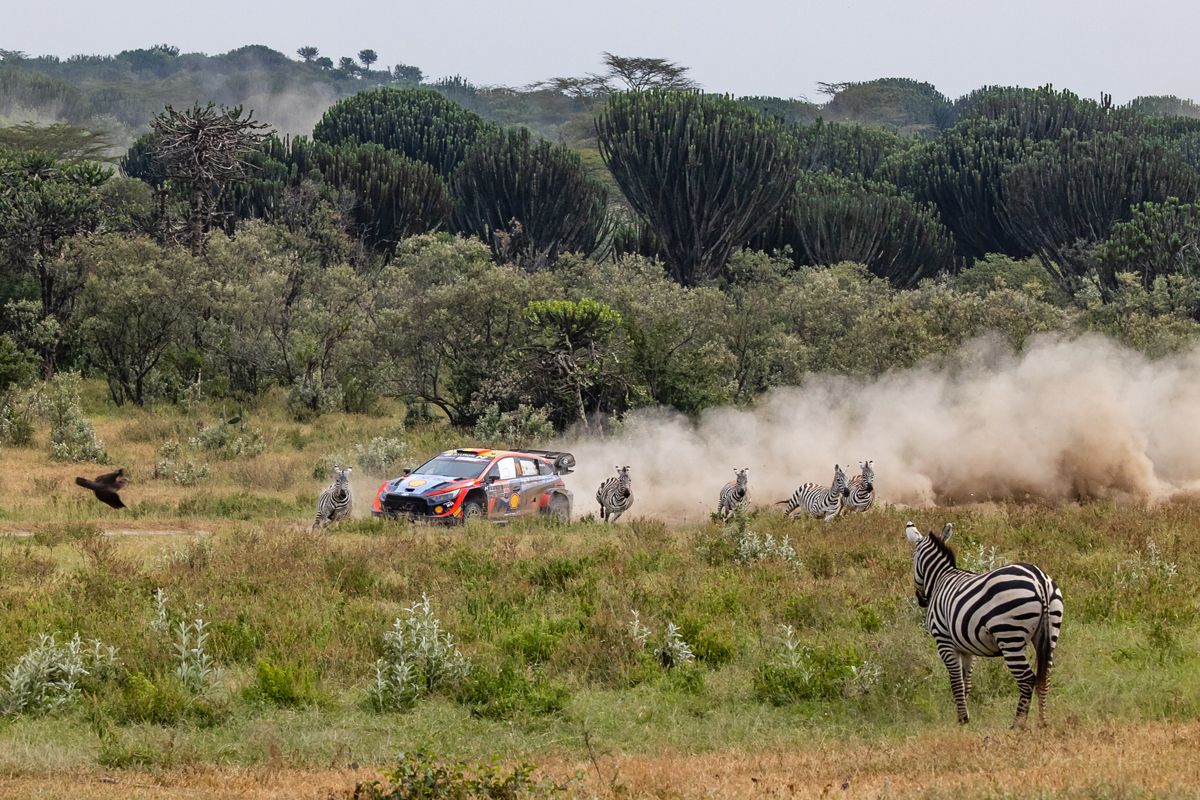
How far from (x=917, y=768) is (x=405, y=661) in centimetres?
541

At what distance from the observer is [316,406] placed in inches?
1784

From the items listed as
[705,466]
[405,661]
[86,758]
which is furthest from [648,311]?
[86,758]

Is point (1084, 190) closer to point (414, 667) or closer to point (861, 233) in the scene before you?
point (861, 233)

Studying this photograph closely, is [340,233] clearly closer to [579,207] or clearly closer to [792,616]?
[579,207]

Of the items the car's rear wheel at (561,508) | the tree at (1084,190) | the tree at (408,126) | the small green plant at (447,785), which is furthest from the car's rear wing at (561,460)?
the tree at (408,126)

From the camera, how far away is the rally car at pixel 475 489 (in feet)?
85.1

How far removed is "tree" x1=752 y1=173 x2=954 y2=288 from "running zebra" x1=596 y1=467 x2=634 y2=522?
41622 mm

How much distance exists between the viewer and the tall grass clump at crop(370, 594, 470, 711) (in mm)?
13398

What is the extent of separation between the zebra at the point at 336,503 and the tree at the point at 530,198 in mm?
45587

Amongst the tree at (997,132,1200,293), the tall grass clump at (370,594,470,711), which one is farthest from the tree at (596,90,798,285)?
the tall grass clump at (370,594,470,711)

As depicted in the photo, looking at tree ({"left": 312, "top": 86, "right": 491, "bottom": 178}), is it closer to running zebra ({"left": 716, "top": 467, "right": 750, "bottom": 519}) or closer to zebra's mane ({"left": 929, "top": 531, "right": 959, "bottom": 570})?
running zebra ({"left": 716, "top": 467, "right": 750, "bottom": 519})

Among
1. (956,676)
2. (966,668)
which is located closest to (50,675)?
(956,676)

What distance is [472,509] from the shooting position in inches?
1033

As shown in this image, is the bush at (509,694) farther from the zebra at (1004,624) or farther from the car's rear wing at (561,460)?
the car's rear wing at (561,460)
